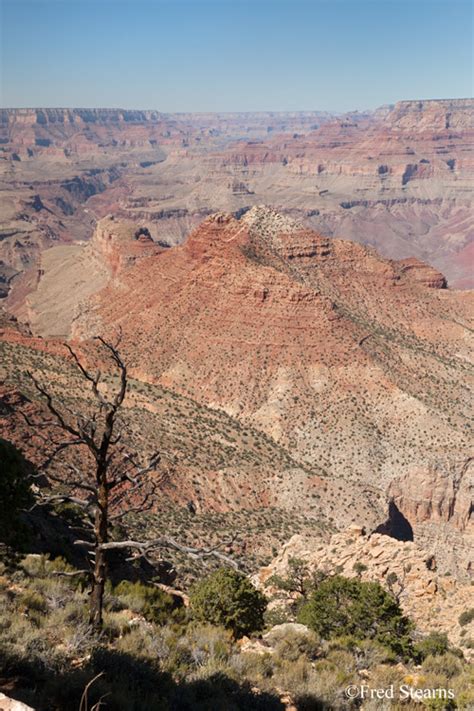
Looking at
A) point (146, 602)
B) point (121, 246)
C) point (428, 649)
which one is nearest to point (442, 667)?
point (428, 649)

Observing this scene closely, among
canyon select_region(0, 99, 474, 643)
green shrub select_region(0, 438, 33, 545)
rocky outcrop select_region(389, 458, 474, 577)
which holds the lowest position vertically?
rocky outcrop select_region(389, 458, 474, 577)

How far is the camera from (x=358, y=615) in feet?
71.6

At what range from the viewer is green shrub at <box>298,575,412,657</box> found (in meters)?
21.0

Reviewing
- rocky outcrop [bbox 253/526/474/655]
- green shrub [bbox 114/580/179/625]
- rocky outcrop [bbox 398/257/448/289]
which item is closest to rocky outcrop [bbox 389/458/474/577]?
rocky outcrop [bbox 253/526/474/655]

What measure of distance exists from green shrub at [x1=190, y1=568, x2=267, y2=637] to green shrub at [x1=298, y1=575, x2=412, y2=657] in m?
2.16

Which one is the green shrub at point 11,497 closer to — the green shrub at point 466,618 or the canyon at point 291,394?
the green shrub at point 466,618

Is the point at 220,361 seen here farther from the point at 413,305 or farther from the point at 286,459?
the point at 413,305

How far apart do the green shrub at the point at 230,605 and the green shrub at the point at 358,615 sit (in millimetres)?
2162

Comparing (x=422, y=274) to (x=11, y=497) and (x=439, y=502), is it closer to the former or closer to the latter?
(x=439, y=502)

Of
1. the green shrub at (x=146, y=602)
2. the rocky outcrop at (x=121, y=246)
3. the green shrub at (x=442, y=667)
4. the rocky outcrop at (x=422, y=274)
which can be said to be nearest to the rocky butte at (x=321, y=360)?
the rocky outcrop at (x=422, y=274)

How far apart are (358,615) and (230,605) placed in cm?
489

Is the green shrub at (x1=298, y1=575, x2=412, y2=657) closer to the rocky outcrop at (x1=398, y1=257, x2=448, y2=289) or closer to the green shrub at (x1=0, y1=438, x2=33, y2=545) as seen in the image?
the green shrub at (x1=0, y1=438, x2=33, y2=545)

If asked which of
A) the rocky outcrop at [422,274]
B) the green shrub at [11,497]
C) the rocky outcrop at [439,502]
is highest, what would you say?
the green shrub at [11,497]

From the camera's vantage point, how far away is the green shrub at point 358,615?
21016 mm
